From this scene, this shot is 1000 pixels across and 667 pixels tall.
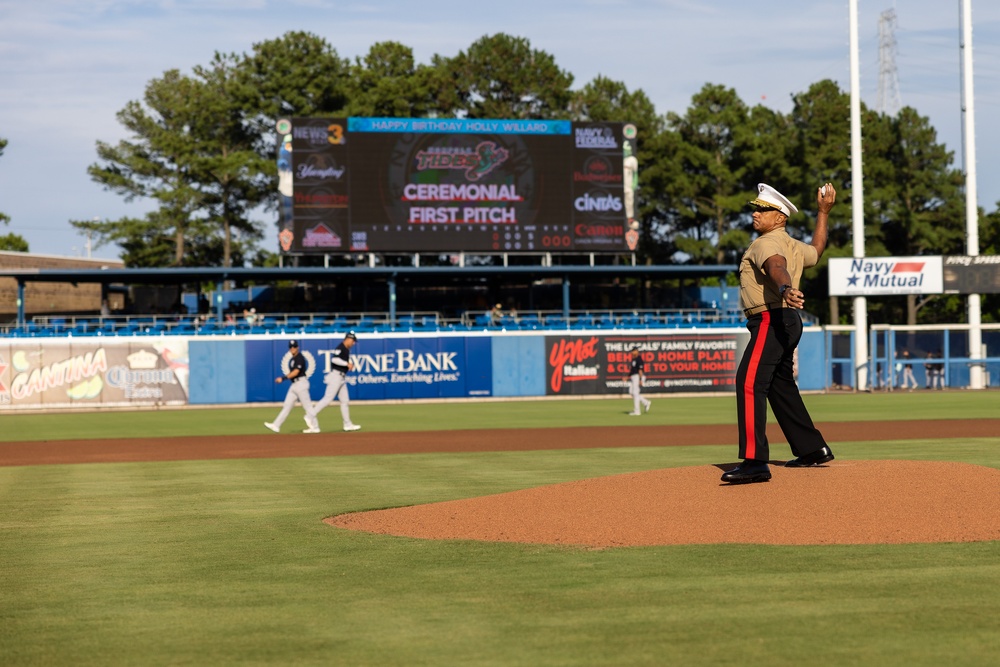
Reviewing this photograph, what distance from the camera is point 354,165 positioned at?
143 ft

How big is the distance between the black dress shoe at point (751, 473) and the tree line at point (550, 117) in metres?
56.0

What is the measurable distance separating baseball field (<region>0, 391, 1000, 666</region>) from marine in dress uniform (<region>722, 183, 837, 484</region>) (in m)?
0.26

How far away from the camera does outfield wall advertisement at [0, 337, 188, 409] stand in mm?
39906

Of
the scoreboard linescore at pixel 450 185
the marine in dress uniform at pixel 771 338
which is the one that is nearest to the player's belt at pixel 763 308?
the marine in dress uniform at pixel 771 338

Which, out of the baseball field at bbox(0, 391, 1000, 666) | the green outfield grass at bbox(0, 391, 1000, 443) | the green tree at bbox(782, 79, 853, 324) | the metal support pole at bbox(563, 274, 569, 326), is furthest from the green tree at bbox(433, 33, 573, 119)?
the baseball field at bbox(0, 391, 1000, 666)

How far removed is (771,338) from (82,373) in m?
35.5

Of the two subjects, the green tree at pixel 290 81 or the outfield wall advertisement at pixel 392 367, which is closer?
the outfield wall advertisement at pixel 392 367

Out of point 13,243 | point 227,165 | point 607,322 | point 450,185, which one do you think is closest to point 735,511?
point 450,185

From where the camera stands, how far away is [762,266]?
8.34 metres

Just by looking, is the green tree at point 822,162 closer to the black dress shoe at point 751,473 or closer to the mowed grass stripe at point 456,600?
the black dress shoe at point 751,473

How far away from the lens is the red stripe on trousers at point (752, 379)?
8430 millimetres

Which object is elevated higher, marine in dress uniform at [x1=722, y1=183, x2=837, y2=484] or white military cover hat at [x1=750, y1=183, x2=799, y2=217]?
white military cover hat at [x1=750, y1=183, x2=799, y2=217]

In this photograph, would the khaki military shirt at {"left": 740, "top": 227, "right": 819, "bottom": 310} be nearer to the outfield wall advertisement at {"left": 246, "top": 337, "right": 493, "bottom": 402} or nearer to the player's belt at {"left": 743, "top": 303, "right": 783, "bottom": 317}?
the player's belt at {"left": 743, "top": 303, "right": 783, "bottom": 317}

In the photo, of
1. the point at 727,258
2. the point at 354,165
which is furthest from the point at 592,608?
the point at 727,258
